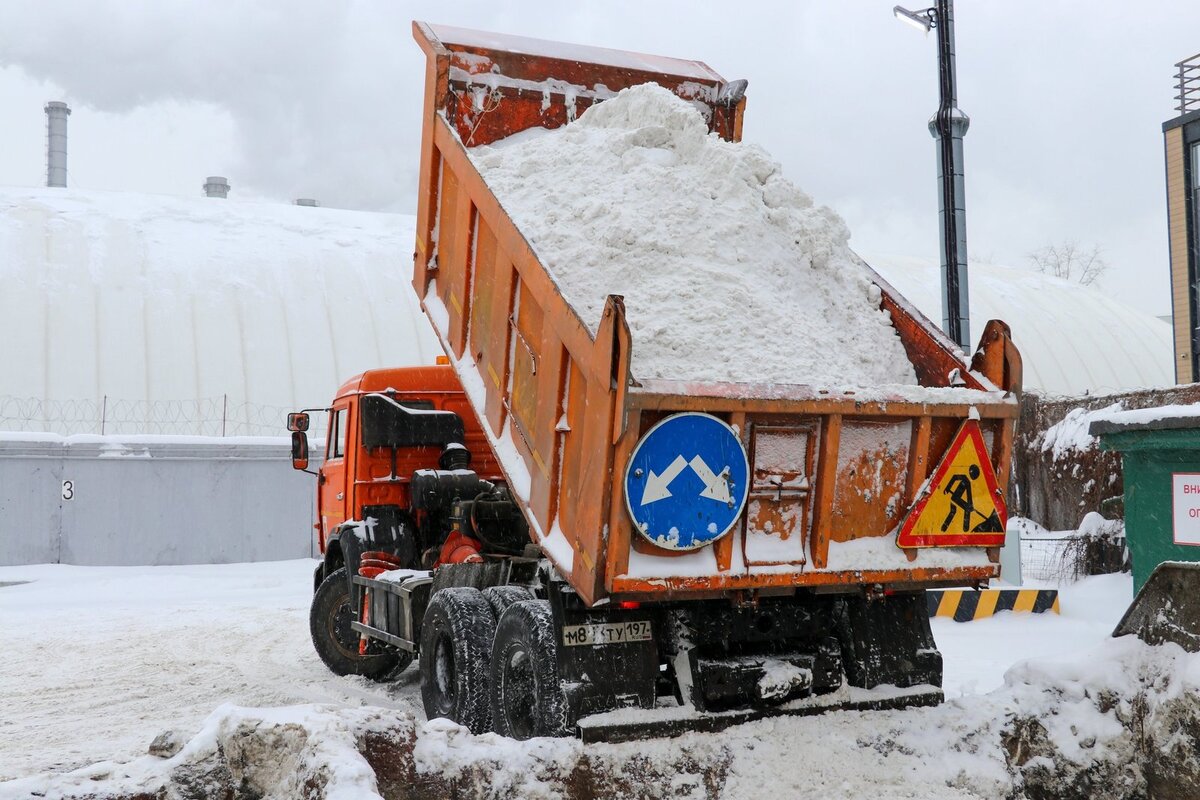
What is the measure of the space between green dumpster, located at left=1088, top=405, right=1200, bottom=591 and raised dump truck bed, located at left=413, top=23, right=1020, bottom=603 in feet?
7.27

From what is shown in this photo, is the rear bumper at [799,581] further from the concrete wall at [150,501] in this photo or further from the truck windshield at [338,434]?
the concrete wall at [150,501]

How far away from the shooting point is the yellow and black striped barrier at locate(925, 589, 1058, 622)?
9.66 meters

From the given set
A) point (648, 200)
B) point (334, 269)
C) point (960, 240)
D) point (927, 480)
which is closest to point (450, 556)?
point (648, 200)

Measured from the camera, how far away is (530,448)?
5.18 metres

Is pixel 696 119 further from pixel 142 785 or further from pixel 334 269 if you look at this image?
pixel 334 269

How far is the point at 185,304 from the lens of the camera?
22.0 metres

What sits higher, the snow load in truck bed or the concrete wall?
the snow load in truck bed

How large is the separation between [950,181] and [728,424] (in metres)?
6.37

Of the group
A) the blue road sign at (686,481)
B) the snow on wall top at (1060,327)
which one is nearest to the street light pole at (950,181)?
the blue road sign at (686,481)

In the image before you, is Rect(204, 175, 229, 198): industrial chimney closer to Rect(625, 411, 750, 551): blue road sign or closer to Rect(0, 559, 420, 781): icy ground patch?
Rect(0, 559, 420, 781): icy ground patch

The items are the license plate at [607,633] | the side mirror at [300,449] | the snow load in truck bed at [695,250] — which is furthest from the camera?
the side mirror at [300,449]

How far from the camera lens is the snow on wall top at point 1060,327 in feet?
93.6

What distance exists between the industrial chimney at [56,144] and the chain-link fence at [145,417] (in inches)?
796

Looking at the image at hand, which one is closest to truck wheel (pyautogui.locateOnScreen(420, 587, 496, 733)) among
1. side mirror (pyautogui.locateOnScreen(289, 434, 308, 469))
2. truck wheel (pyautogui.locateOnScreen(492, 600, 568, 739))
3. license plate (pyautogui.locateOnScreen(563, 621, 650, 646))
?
truck wheel (pyautogui.locateOnScreen(492, 600, 568, 739))
